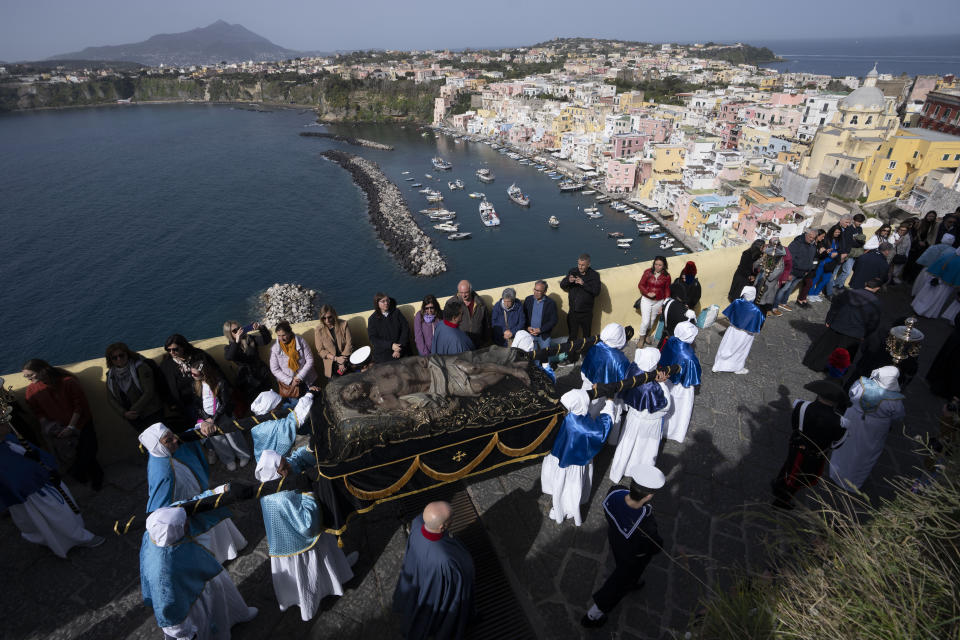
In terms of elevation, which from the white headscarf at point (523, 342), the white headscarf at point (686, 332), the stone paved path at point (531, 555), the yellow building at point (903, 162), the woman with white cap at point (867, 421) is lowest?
the yellow building at point (903, 162)

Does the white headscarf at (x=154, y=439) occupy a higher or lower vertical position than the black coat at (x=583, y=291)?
higher

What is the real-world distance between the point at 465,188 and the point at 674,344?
70287 mm

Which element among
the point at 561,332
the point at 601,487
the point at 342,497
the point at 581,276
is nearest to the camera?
the point at 342,497

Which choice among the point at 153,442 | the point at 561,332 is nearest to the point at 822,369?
the point at 561,332

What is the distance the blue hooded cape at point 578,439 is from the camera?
12.2 feet

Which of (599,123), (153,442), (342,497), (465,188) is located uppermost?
(153,442)

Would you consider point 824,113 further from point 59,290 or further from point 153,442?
point 59,290

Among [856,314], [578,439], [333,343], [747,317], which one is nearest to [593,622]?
[578,439]

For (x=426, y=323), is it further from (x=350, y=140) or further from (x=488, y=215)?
(x=350, y=140)

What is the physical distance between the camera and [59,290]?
4388cm

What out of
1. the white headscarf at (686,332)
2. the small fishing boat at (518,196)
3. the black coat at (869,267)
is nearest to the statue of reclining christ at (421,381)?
the white headscarf at (686,332)

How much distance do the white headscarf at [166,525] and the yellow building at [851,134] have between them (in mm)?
60741

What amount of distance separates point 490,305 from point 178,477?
3.93m

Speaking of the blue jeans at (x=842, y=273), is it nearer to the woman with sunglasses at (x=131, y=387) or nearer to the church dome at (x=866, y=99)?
the woman with sunglasses at (x=131, y=387)
